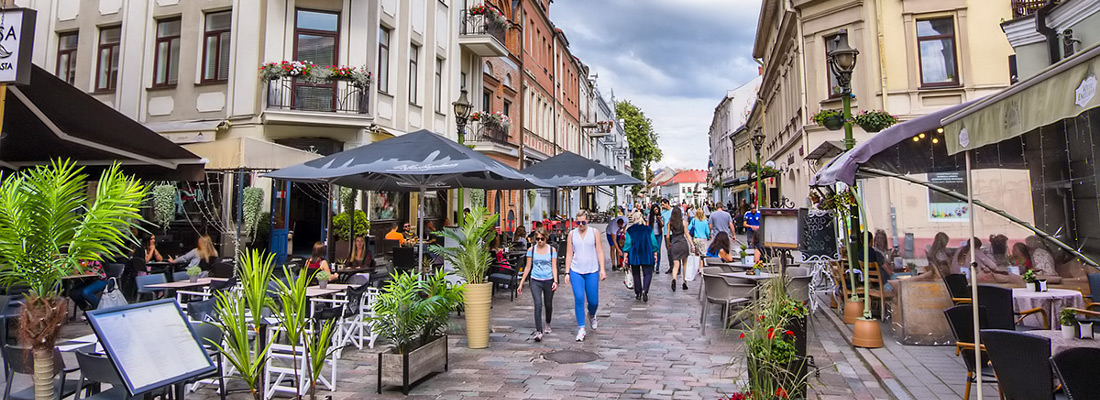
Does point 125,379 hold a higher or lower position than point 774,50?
lower

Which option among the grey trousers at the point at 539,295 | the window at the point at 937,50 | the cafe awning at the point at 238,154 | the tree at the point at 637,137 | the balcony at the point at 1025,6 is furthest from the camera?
the tree at the point at 637,137

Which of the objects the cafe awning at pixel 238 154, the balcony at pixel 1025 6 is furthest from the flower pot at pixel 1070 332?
the balcony at pixel 1025 6

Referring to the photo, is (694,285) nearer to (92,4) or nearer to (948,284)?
(948,284)

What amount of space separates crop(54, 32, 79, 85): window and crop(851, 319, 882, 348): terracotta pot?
66.5 ft

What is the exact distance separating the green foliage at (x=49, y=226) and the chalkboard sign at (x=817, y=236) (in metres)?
10.4

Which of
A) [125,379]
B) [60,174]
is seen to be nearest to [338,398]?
[125,379]

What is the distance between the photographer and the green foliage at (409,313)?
506cm

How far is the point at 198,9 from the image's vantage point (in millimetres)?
14539

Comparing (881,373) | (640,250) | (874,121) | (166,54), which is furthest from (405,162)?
(166,54)

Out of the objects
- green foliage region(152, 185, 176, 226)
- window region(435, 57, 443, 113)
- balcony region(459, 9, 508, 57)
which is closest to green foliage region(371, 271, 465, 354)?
green foliage region(152, 185, 176, 226)

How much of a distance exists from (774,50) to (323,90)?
1857cm

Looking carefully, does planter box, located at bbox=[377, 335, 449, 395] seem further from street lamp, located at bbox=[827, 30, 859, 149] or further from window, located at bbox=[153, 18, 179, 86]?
window, located at bbox=[153, 18, 179, 86]

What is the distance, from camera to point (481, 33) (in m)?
20.0

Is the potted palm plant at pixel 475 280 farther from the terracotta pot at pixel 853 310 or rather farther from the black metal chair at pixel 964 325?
the terracotta pot at pixel 853 310
